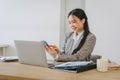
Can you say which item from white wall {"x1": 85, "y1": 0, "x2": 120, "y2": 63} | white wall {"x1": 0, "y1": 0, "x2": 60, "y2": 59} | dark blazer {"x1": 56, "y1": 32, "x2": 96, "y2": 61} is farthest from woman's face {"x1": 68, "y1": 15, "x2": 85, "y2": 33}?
white wall {"x1": 0, "y1": 0, "x2": 60, "y2": 59}

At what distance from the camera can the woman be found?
2105mm

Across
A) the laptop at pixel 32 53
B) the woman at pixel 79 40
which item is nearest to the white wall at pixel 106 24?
the woman at pixel 79 40

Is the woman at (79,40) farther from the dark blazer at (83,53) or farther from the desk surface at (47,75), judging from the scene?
the desk surface at (47,75)

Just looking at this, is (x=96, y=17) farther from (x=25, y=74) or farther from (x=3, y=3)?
(x=25, y=74)

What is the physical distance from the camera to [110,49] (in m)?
3.79

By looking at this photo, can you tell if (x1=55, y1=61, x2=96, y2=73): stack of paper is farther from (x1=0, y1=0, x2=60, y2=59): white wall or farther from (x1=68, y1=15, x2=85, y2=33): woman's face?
(x1=0, y1=0, x2=60, y2=59): white wall

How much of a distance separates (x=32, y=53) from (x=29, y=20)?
265 centimetres

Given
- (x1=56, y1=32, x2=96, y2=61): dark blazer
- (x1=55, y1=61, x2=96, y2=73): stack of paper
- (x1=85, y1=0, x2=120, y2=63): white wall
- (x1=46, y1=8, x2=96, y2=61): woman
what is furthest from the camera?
(x1=85, y1=0, x2=120, y2=63): white wall

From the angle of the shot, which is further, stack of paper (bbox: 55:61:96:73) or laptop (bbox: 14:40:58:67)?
laptop (bbox: 14:40:58:67)

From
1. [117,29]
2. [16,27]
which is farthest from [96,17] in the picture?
[16,27]

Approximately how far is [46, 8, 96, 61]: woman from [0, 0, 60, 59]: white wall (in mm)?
1545

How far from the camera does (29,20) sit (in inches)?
169

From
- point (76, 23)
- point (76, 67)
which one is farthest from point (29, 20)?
point (76, 67)

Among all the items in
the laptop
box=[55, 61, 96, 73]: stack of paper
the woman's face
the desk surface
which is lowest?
the desk surface
